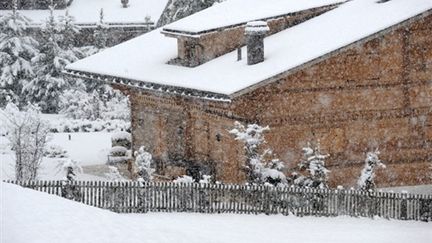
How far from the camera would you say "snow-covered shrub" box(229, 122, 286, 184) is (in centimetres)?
2900

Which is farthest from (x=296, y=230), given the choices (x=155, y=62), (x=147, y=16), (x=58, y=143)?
(x=147, y=16)

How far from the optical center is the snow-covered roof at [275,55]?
29.4 m

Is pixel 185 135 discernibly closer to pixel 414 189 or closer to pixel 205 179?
pixel 205 179

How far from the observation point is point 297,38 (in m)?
32.1

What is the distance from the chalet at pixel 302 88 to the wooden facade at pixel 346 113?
32mm

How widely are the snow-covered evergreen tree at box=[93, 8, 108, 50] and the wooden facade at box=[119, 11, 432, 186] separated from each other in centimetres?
2912

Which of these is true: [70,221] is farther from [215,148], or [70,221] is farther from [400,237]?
[215,148]

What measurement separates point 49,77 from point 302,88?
24.9m

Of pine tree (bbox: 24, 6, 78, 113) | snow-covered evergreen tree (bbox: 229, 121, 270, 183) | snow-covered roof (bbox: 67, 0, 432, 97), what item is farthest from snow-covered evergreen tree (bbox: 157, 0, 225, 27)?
snow-covered evergreen tree (bbox: 229, 121, 270, 183)

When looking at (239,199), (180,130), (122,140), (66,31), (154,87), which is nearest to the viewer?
(239,199)

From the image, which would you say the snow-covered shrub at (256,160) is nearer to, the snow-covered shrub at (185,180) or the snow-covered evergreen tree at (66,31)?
the snow-covered shrub at (185,180)

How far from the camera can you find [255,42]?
30.4 m

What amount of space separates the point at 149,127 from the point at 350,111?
24.7 feet

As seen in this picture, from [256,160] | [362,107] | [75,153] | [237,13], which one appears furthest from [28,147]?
[362,107]
